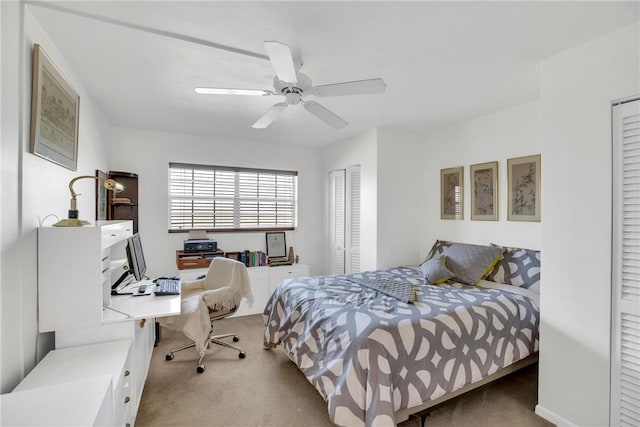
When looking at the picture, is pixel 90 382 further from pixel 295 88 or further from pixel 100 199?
pixel 100 199

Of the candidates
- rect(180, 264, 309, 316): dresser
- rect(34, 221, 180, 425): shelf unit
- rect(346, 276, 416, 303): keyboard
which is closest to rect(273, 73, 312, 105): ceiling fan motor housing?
rect(34, 221, 180, 425): shelf unit

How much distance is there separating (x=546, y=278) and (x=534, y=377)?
3.62ft

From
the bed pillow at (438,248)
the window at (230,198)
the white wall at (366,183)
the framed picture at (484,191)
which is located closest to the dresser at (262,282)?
the window at (230,198)

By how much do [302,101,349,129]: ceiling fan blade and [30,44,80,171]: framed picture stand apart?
5.10 feet

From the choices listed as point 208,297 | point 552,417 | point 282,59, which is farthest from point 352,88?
point 552,417

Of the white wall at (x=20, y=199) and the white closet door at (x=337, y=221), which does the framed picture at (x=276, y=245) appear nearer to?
the white closet door at (x=337, y=221)

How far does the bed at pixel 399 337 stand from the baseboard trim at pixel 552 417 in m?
0.31

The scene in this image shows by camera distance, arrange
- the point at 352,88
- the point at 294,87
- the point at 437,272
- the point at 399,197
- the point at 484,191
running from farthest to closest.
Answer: the point at 399,197 < the point at 484,191 < the point at 437,272 < the point at 294,87 < the point at 352,88

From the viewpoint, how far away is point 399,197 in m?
3.96

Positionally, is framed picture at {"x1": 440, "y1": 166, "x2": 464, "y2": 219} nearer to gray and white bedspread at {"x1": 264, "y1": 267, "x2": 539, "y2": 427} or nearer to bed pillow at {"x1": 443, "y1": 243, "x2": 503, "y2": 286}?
bed pillow at {"x1": 443, "y1": 243, "x2": 503, "y2": 286}

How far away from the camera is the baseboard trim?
6.24 feet

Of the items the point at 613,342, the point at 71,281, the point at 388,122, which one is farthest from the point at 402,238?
the point at 71,281

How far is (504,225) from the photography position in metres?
3.16

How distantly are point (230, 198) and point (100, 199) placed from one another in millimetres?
1708
